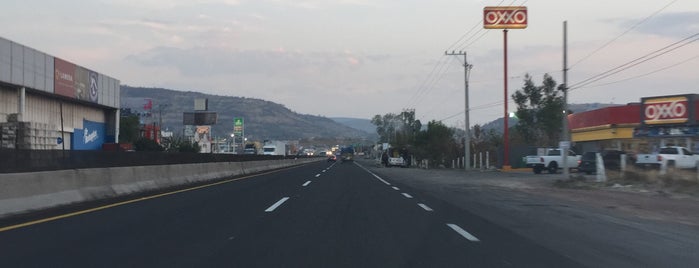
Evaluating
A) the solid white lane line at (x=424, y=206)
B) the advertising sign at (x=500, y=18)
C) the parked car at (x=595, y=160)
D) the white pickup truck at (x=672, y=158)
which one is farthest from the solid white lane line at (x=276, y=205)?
the advertising sign at (x=500, y=18)

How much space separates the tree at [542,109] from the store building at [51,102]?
4585cm

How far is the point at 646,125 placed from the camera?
45219 millimetres

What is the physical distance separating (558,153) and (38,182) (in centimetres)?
3762

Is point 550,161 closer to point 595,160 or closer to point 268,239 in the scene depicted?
point 595,160

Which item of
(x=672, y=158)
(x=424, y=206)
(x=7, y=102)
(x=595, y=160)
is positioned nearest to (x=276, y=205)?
(x=424, y=206)

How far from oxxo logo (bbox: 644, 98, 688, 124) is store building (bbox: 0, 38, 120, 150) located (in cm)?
3692

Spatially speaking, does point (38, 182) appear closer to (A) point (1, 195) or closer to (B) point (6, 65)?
(A) point (1, 195)

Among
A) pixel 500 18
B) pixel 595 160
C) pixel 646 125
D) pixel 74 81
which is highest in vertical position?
pixel 500 18

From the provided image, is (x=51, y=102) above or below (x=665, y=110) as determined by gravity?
above

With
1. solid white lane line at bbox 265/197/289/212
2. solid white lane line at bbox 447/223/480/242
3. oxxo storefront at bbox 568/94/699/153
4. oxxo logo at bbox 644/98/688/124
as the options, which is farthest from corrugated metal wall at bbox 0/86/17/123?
oxxo logo at bbox 644/98/688/124

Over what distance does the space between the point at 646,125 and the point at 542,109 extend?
31240mm

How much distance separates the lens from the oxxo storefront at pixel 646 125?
4266 cm

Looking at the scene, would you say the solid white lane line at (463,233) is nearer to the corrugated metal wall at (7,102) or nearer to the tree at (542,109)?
the corrugated metal wall at (7,102)

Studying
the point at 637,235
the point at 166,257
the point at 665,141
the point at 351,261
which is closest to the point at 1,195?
the point at 166,257
